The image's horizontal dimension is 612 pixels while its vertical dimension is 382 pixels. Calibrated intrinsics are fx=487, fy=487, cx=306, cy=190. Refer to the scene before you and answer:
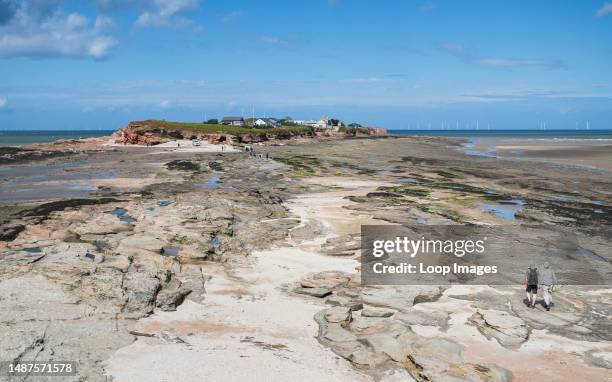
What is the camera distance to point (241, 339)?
36.3 feet

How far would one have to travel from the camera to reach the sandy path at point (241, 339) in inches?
374

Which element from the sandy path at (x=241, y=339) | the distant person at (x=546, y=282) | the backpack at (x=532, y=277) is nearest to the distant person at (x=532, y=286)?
the backpack at (x=532, y=277)

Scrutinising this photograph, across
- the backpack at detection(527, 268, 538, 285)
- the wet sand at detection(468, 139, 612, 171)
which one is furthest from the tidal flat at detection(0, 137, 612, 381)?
the wet sand at detection(468, 139, 612, 171)

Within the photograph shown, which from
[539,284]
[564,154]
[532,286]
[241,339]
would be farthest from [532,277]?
[564,154]

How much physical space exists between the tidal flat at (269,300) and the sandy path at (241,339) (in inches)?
1.9

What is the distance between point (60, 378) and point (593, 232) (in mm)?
21683

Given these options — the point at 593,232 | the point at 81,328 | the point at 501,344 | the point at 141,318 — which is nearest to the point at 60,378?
the point at 81,328

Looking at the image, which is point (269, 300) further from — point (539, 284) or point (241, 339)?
point (539, 284)

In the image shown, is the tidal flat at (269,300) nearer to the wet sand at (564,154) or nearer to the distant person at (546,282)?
the distant person at (546,282)

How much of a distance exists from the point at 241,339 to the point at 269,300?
2648 mm

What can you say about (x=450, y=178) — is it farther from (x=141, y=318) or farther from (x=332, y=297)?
(x=141, y=318)

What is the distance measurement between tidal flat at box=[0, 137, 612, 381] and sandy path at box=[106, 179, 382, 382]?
0.05m

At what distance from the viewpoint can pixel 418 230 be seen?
21.4 m

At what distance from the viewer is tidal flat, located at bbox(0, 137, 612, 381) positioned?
32.6 ft
